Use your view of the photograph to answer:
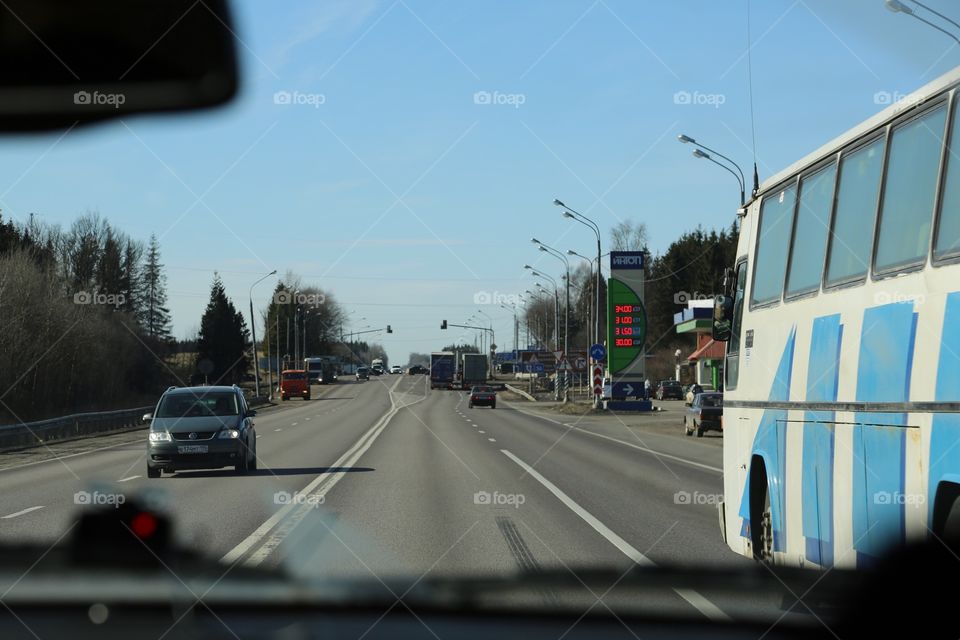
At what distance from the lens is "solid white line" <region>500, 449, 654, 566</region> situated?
11.0m

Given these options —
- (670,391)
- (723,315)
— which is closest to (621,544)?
(723,315)

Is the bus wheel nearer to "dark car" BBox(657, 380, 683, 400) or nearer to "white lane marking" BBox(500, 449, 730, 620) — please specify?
"white lane marking" BBox(500, 449, 730, 620)

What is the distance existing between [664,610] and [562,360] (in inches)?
2067

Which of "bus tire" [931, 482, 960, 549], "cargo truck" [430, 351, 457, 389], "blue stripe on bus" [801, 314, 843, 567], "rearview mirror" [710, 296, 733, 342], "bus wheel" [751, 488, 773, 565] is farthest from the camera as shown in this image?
"cargo truck" [430, 351, 457, 389]

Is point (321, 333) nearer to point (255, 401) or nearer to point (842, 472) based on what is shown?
point (255, 401)

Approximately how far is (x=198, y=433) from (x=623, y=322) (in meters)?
39.4

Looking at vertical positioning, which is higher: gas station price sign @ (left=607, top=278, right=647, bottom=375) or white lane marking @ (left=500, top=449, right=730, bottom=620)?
gas station price sign @ (left=607, top=278, right=647, bottom=375)

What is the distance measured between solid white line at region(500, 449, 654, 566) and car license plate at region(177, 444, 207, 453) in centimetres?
578

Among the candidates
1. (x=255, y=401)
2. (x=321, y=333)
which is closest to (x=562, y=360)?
(x=255, y=401)

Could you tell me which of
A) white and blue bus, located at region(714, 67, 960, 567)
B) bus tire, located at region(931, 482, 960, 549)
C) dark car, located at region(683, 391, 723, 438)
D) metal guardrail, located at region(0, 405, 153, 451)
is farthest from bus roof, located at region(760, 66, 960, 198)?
dark car, located at region(683, 391, 723, 438)

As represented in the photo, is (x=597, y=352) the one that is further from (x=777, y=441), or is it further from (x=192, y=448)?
(x=777, y=441)

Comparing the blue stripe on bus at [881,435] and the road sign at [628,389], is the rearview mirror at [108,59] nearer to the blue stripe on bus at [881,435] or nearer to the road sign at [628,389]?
the blue stripe on bus at [881,435]

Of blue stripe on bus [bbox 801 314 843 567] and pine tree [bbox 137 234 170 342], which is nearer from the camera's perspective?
blue stripe on bus [bbox 801 314 843 567]

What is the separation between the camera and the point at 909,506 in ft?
20.0
